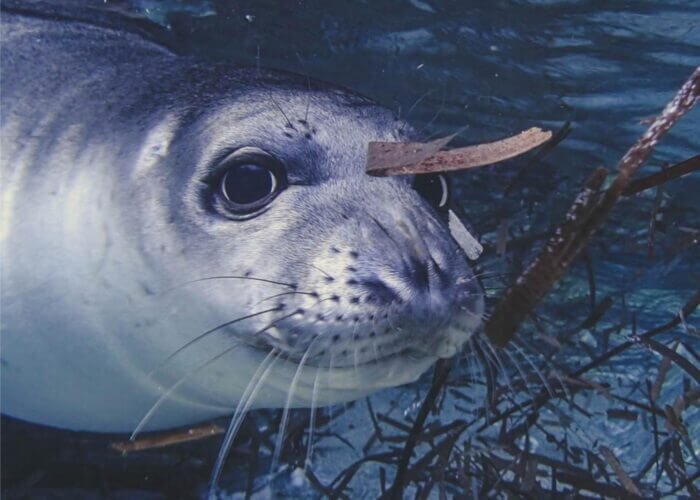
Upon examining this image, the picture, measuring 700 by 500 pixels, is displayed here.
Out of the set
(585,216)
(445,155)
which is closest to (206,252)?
(445,155)

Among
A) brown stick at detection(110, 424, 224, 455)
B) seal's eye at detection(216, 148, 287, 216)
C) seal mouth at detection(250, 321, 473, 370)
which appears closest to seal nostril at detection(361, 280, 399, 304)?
seal mouth at detection(250, 321, 473, 370)

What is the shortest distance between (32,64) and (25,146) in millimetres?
509

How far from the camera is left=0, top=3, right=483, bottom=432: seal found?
6.43 ft

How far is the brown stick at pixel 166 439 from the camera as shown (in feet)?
8.92

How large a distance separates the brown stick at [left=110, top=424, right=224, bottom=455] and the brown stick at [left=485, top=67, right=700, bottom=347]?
166 cm

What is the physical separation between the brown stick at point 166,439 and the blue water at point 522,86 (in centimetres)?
127

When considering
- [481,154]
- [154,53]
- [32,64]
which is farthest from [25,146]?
[481,154]

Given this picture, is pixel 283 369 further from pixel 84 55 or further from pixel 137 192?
pixel 84 55

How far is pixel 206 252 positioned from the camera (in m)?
2.17

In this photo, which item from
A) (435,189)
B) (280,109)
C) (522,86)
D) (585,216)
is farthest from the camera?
(522,86)

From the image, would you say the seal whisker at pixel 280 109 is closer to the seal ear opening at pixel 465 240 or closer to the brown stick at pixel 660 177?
the seal ear opening at pixel 465 240

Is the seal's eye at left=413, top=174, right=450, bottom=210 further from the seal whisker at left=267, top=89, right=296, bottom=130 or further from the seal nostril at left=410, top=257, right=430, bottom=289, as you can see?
the seal nostril at left=410, top=257, right=430, bottom=289

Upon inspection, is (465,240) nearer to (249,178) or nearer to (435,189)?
(435,189)

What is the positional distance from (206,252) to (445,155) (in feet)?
2.72
